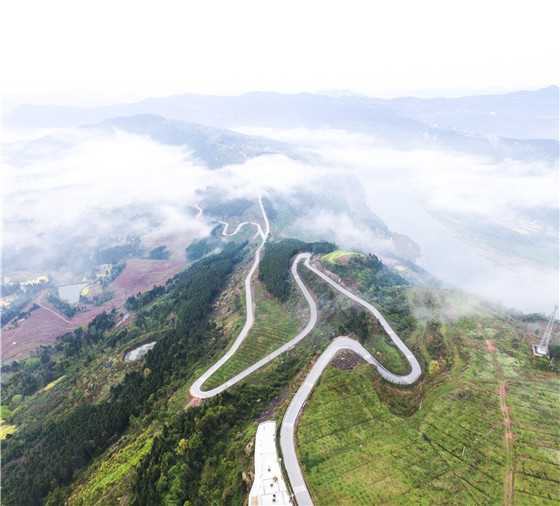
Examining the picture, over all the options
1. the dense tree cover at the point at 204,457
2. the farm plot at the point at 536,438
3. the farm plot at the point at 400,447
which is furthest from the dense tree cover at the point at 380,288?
the dense tree cover at the point at 204,457

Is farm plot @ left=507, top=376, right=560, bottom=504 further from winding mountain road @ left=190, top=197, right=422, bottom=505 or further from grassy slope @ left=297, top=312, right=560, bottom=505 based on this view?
winding mountain road @ left=190, top=197, right=422, bottom=505

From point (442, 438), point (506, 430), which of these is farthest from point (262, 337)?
point (506, 430)

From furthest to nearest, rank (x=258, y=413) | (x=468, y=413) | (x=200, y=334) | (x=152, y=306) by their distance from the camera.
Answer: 1. (x=152, y=306)
2. (x=200, y=334)
3. (x=258, y=413)
4. (x=468, y=413)

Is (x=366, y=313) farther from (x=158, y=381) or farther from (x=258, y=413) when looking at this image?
(x=158, y=381)

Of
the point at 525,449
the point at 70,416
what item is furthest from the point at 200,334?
the point at 525,449

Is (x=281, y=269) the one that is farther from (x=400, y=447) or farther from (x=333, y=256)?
(x=400, y=447)

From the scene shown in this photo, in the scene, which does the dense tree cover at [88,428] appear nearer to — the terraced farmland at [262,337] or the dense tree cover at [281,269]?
the terraced farmland at [262,337]
